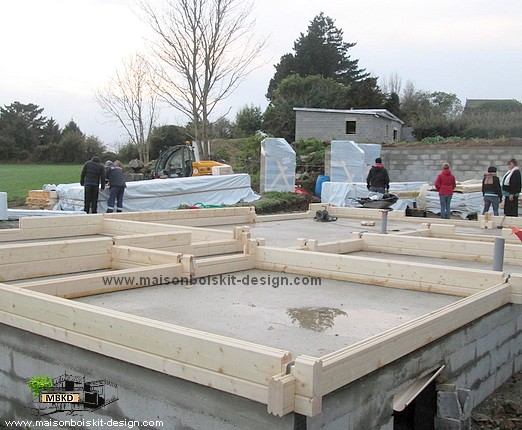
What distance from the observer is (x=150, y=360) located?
11.3ft

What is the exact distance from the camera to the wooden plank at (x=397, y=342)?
10.3ft

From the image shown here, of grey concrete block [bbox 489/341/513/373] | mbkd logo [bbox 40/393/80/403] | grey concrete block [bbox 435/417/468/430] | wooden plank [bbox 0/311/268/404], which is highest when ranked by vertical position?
wooden plank [bbox 0/311/268/404]

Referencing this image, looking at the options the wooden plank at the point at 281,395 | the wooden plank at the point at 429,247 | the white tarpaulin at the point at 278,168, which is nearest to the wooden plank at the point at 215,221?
the wooden plank at the point at 429,247

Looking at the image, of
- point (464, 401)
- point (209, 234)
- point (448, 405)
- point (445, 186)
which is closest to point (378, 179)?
point (445, 186)

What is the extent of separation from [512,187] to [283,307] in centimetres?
940

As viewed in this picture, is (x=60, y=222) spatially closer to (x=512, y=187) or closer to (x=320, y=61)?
(x=512, y=187)

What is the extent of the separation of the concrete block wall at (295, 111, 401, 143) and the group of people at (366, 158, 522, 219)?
19134 mm

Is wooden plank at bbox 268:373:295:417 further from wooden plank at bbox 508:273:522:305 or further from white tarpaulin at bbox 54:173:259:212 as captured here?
white tarpaulin at bbox 54:173:259:212

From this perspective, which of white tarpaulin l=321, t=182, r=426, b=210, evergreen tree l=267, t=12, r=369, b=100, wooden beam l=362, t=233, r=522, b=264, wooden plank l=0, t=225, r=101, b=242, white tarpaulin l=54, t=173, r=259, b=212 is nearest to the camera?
wooden beam l=362, t=233, r=522, b=264

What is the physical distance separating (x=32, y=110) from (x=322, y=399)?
2265 inches

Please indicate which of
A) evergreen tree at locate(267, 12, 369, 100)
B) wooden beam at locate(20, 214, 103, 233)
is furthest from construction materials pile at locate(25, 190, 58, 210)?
evergreen tree at locate(267, 12, 369, 100)

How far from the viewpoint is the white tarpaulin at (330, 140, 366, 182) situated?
815 inches

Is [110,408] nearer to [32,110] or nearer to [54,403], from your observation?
[54,403]

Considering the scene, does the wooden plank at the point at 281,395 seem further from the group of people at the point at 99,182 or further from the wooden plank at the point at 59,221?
the group of people at the point at 99,182
